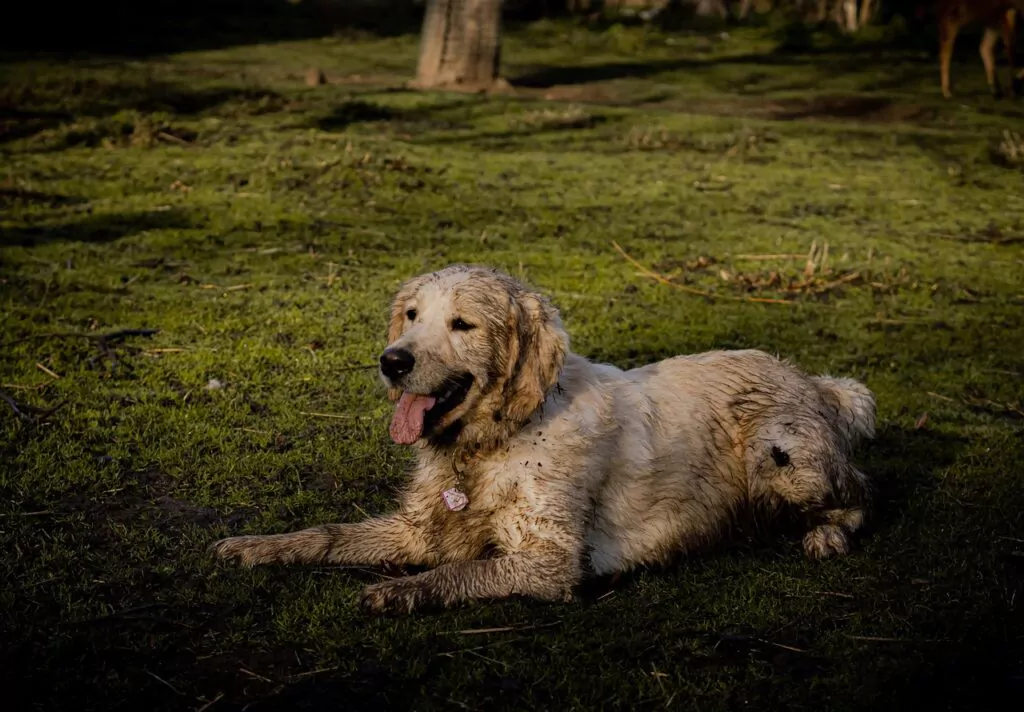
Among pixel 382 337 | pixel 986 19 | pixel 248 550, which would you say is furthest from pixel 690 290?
pixel 986 19

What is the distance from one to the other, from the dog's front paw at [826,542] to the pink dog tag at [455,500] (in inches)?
69.4

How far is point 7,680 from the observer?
14.2ft

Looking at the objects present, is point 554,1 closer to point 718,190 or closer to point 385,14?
point 385,14

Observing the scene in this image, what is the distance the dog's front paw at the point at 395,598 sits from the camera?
5027 millimetres

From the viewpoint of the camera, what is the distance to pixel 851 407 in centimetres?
661

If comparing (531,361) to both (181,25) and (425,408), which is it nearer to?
(425,408)

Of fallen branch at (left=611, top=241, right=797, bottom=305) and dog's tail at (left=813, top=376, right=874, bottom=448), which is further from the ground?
dog's tail at (left=813, top=376, right=874, bottom=448)

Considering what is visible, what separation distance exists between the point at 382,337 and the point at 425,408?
4081 millimetres

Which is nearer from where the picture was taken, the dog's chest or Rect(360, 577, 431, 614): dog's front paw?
Rect(360, 577, 431, 614): dog's front paw

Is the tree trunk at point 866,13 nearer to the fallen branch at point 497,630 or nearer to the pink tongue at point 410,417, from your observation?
the pink tongue at point 410,417

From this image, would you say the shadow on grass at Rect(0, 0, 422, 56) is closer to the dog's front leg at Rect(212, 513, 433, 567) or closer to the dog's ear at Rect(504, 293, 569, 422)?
the dog's front leg at Rect(212, 513, 433, 567)

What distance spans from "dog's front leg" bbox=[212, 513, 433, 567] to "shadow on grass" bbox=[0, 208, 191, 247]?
283 inches

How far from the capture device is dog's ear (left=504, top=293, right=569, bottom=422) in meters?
5.36

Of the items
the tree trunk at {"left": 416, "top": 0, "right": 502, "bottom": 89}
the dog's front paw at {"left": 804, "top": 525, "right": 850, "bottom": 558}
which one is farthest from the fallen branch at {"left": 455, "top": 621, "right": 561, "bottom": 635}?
the tree trunk at {"left": 416, "top": 0, "right": 502, "bottom": 89}
